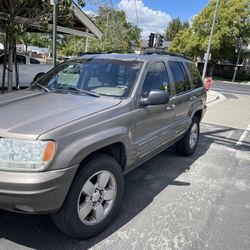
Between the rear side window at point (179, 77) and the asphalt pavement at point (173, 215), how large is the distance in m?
1.33

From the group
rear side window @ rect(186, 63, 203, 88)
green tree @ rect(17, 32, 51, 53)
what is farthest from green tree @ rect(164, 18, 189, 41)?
rear side window @ rect(186, 63, 203, 88)

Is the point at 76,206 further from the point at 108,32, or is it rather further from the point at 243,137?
the point at 108,32

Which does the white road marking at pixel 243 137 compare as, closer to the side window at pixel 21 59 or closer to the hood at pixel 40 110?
the hood at pixel 40 110

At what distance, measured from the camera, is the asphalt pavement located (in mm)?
3013

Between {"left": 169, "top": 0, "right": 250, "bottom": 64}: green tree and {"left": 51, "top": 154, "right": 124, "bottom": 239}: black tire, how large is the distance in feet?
125

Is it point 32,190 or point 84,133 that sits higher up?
point 84,133

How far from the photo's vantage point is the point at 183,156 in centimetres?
579

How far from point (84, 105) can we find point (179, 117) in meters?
2.13

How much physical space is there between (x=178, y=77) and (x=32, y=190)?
3.23 m

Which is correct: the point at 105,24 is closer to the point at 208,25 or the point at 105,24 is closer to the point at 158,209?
the point at 208,25

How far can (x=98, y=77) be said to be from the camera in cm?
391

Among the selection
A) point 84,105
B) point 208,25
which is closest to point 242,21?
point 208,25

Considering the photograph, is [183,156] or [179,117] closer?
[179,117]

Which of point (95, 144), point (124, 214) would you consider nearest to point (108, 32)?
point (124, 214)
